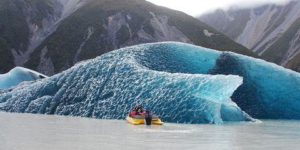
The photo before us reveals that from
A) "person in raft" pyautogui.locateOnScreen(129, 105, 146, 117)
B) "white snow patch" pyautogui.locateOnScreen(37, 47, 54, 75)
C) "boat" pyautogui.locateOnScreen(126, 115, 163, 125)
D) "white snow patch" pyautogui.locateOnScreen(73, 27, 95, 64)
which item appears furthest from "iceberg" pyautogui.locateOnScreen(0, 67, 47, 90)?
"white snow patch" pyautogui.locateOnScreen(73, 27, 95, 64)

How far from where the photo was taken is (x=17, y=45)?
17188 cm

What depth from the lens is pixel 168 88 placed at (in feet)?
152

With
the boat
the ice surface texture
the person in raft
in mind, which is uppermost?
the ice surface texture

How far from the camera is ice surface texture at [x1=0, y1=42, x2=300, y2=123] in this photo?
44.9m

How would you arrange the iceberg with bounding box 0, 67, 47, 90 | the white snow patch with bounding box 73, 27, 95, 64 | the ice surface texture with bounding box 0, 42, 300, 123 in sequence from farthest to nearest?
the white snow patch with bounding box 73, 27, 95, 64
the iceberg with bounding box 0, 67, 47, 90
the ice surface texture with bounding box 0, 42, 300, 123

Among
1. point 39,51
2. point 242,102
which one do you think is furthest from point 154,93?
point 39,51

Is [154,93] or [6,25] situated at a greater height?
[6,25]

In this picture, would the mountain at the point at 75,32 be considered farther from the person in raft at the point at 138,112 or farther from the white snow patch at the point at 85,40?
the person in raft at the point at 138,112

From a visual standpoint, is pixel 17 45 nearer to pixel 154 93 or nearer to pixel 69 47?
pixel 69 47

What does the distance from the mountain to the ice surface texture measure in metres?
104

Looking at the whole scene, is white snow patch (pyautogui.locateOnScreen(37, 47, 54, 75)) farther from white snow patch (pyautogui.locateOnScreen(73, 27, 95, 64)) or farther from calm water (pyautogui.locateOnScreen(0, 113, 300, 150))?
calm water (pyautogui.locateOnScreen(0, 113, 300, 150))

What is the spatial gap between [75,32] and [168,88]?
444 ft

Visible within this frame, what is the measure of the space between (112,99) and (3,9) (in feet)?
481

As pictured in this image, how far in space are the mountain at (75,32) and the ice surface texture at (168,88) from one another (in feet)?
342
